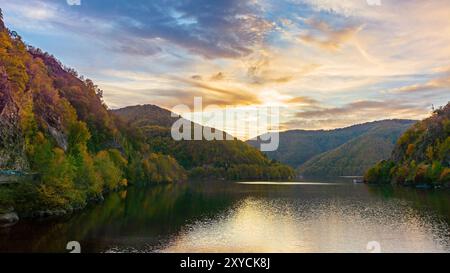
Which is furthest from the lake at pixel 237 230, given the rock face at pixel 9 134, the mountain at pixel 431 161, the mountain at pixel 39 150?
the mountain at pixel 431 161

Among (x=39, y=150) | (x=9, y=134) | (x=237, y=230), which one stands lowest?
(x=237, y=230)

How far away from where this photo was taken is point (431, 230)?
59.0 meters

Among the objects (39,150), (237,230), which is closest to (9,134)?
(39,150)

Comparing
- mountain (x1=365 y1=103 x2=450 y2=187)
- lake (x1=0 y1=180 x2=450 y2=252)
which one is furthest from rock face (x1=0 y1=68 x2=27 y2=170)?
mountain (x1=365 y1=103 x2=450 y2=187)

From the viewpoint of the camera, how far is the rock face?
7056cm

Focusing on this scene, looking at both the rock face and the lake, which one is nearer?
the lake

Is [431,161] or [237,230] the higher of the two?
[431,161]

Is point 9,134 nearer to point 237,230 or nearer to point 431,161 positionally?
point 237,230

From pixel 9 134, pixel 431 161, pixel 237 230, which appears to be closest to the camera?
pixel 237 230

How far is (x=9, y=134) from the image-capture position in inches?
2926

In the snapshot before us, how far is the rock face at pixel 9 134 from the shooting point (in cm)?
7056

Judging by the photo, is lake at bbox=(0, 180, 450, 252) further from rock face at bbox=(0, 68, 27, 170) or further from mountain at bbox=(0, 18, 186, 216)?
rock face at bbox=(0, 68, 27, 170)

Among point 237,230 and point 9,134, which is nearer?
point 237,230
